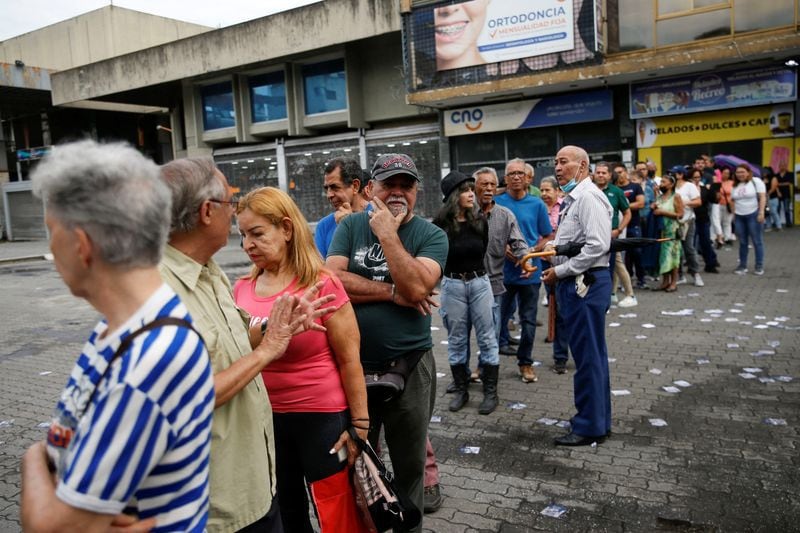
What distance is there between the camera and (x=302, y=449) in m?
2.66

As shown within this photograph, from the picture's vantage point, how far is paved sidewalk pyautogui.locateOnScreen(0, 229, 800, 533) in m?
3.60

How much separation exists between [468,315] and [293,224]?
3062mm

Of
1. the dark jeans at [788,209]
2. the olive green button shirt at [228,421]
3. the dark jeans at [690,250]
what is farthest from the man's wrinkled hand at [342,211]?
the dark jeans at [788,209]

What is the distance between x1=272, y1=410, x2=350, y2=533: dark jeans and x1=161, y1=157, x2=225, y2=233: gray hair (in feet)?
3.29

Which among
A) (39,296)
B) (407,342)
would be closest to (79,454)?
(407,342)

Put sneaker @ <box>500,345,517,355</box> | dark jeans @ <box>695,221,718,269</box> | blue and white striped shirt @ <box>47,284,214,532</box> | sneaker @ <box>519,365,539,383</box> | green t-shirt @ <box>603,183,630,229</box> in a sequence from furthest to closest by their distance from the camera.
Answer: dark jeans @ <box>695,221,718,269</box>
green t-shirt @ <box>603,183,630,229</box>
sneaker @ <box>500,345,517,355</box>
sneaker @ <box>519,365,539,383</box>
blue and white striped shirt @ <box>47,284,214,532</box>

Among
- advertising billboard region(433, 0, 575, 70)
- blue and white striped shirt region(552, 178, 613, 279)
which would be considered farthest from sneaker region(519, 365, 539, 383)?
advertising billboard region(433, 0, 575, 70)

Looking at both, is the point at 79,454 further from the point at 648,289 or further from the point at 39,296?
the point at 39,296

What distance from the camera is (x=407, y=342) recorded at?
316 centimetres

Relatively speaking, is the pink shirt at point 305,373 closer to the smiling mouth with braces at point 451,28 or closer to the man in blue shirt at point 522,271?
the man in blue shirt at point 522,271

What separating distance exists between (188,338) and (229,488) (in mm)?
848

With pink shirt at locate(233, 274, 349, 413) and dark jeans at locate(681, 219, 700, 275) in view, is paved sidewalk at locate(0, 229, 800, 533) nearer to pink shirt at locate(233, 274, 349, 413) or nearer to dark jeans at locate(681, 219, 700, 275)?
pink shirt at locate(233, 274, 349, 413)

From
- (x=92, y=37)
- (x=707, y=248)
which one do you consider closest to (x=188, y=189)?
(x=707, y=248)

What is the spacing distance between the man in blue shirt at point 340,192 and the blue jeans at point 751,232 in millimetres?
9004
